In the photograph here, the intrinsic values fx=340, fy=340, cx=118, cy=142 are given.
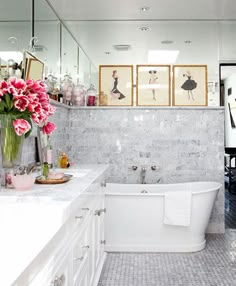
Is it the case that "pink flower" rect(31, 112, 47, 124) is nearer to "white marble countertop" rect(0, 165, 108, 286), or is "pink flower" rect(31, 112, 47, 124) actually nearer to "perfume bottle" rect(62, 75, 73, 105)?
"white marble countertop" rect(0, 165, 108, 286)

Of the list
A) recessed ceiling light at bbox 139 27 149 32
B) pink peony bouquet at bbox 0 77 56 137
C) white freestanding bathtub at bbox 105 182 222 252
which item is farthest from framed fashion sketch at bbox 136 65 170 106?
pink peony bouquet at bbox 0 77 56 137

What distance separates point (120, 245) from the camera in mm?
3662

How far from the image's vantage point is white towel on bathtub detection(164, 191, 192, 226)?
11.5 ft

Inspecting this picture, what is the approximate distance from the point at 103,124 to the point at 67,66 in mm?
860

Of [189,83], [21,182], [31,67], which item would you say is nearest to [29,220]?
[21,182]

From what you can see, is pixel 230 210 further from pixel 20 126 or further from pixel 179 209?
pixel 20 126

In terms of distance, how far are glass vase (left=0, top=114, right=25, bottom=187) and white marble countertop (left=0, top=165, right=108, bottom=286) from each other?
0.18 metres

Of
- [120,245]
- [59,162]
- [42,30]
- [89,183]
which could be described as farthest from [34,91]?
[120,245]

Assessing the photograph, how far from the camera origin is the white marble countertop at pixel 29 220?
3.05 feet

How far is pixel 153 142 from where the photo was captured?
441cm

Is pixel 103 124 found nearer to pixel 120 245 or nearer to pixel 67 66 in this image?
pixel 67 66

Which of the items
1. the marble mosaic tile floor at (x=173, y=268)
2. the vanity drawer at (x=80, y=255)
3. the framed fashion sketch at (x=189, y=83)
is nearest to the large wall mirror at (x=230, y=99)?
the framed fashion sketch at (x=189, y=83)

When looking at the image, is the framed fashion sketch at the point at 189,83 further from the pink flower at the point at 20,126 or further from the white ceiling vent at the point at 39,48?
the pink flower at the point at 20,126

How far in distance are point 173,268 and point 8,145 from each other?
80.6 inches
